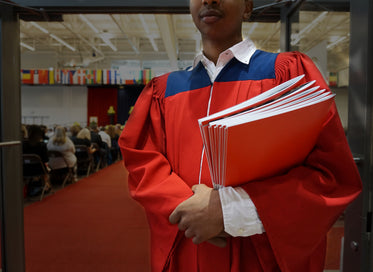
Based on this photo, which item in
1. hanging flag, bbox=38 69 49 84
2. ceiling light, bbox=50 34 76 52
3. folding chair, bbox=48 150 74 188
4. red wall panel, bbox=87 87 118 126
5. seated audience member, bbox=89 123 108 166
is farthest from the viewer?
red wall panel, bbox=87 87 118 126

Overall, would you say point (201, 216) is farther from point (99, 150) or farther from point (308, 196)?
point (99, 150)

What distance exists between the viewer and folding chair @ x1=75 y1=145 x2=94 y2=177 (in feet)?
20.2

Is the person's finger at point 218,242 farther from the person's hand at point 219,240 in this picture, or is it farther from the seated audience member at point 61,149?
the seated audience member at point 61,149

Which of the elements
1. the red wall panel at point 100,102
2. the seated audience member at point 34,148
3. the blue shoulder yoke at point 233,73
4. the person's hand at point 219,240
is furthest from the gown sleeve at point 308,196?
the red wall panel at point 100,102

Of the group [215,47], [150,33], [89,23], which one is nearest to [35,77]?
[89,23]

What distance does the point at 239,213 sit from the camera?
2.15ft

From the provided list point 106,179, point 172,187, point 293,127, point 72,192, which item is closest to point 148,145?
point 172,187

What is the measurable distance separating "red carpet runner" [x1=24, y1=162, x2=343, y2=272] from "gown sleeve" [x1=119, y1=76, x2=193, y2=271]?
5.64 feet

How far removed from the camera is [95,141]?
7.59m

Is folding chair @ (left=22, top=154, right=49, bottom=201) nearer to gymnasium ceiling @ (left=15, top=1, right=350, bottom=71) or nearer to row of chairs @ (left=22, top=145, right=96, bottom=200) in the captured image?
row of chairs @ (left=22, top=145, right=96, bottom=200)

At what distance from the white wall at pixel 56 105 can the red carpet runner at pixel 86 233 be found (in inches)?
418

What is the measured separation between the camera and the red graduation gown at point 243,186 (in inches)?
26.0

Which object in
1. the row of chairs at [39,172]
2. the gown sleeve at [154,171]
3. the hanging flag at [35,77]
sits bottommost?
the row of chairs at [39,172]

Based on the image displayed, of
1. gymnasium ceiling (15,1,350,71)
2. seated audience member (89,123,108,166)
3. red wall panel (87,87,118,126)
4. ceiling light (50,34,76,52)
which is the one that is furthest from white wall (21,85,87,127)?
seated audience member (89,123,108,166)
